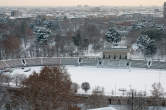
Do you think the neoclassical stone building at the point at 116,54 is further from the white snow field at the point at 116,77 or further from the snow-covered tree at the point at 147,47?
the snow-covered tree at the point at 147,47

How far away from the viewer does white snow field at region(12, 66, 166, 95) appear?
17578mm

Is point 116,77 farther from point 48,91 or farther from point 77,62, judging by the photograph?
point 48,91

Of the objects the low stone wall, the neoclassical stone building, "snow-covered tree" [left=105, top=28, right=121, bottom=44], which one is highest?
"snow-covered tree" [left=105, top=28, right=121, bottom=44]

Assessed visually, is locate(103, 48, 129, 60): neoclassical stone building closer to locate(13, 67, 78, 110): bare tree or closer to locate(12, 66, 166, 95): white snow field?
locate(12, 66, 166, 95): white snow field

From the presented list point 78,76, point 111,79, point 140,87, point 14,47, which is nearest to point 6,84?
point 78,76

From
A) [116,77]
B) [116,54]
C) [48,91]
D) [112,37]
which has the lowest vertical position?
[116,77]

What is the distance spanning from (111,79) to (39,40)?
13376 millimetres

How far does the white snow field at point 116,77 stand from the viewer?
17.6m

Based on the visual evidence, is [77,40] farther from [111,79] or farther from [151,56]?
[111,79]

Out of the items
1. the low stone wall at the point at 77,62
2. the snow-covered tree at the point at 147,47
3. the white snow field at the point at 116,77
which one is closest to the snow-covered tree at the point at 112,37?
the snow-covered tree at the point at 147,47

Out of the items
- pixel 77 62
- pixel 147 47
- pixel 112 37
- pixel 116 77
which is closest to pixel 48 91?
pixel 116 77

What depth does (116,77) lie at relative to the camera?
20.3 metres

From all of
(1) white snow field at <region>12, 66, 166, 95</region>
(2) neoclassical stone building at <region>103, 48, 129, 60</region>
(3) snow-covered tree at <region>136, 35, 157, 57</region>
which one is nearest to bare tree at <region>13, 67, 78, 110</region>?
(1) white snow field at <region>12, 66, 166, 95</region>

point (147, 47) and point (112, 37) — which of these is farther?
point (112, 37)
